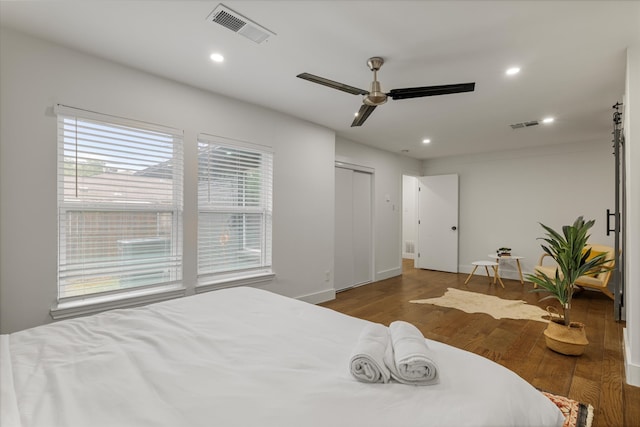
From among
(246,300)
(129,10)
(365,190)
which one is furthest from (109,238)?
(365,190)

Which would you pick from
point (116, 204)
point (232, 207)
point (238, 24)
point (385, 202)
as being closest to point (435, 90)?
point (238, 24)

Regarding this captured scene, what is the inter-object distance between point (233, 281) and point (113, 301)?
1113mm

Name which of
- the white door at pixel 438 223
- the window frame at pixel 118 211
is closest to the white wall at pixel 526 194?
the white door at pixel 438 223

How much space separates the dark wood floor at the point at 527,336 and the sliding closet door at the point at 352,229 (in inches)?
11.2

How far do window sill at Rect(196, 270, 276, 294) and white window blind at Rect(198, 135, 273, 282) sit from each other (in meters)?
0.05

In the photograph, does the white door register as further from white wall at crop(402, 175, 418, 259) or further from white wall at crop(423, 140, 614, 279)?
white wall at crop(402, 175, 418, 259)

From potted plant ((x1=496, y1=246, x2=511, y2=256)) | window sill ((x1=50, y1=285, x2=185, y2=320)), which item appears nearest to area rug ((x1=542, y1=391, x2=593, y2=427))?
window sill ((x1=50, y1=285, x2=185, y2=320))

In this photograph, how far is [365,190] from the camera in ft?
18.3

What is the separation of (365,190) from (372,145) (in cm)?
83

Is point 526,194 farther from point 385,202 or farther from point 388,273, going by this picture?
point 388,273

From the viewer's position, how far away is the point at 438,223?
6.82 meters

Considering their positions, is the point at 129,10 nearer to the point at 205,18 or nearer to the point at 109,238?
the point at 205,18

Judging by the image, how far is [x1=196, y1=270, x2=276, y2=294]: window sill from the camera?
3158 mm

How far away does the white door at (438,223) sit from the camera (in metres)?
6.61
